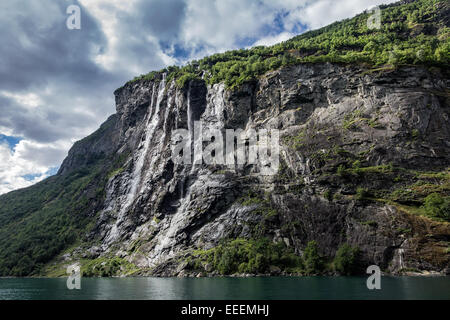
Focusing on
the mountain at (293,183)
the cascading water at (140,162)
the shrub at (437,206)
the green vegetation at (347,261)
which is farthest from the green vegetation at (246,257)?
the cascading water at (140,162)

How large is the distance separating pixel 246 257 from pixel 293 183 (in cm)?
2439

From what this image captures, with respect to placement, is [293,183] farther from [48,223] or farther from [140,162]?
[48,223]

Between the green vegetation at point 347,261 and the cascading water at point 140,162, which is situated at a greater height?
the cascading water at point 140,162

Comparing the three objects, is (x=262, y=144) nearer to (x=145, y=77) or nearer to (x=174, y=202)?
(x=174, y=202)

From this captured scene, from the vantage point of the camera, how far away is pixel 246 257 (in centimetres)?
7694

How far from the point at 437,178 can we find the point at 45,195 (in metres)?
204

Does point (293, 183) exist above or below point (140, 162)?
below

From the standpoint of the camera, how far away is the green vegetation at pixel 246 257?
241ft

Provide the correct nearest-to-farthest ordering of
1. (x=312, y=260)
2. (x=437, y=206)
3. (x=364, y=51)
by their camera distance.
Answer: (x=437, y=206) → (x=312, y=260) → (x=364, y=51)

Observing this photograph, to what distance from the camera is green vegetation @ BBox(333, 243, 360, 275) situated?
6475cm

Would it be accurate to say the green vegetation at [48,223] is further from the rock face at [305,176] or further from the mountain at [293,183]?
the rock face at [305,176]

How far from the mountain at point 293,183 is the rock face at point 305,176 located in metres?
0.36

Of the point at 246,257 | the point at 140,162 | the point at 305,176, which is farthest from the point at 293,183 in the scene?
the point at 140,162
